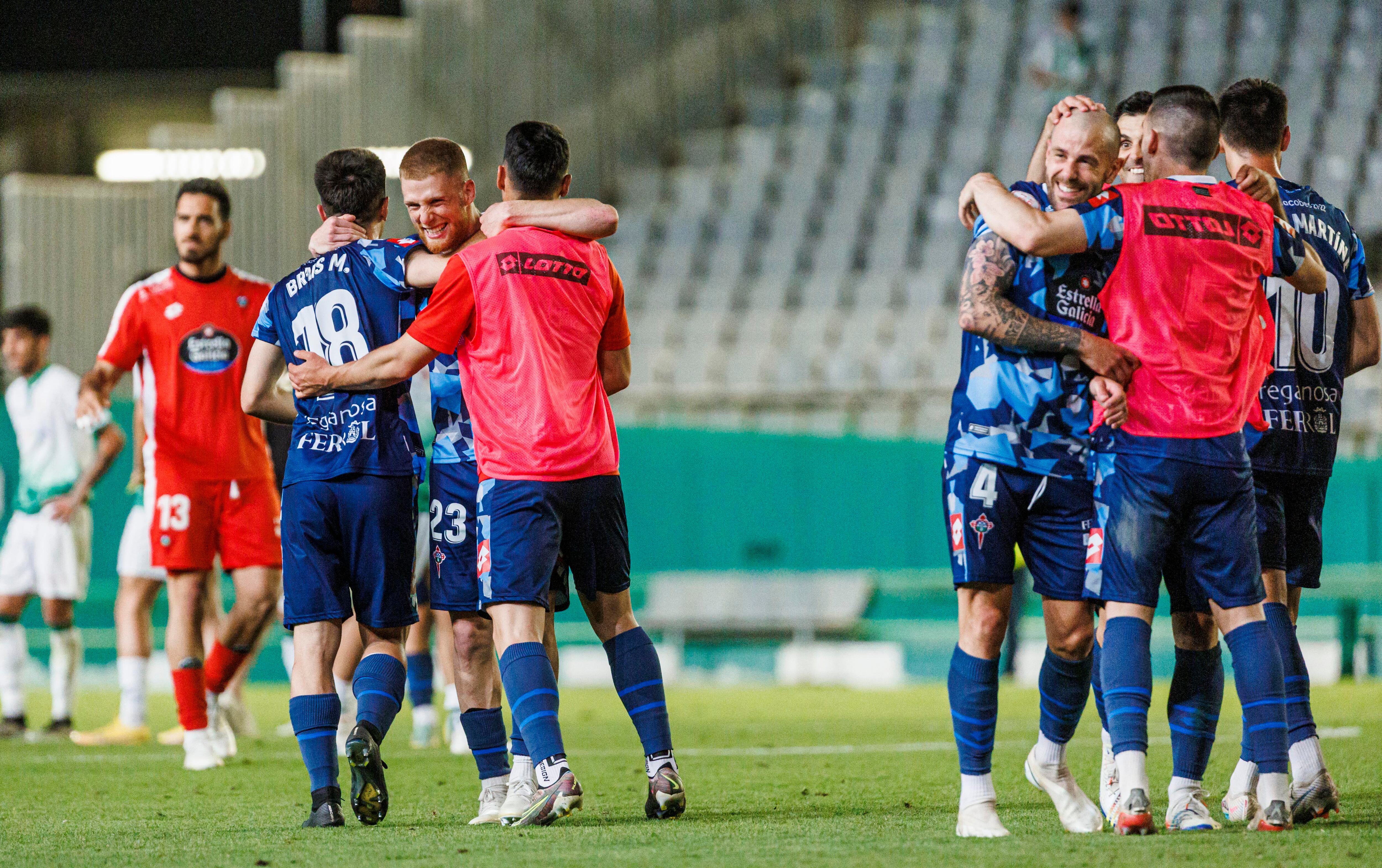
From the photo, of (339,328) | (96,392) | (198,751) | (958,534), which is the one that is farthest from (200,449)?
(958,534)

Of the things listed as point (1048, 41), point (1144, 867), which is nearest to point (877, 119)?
point (1048, 41)

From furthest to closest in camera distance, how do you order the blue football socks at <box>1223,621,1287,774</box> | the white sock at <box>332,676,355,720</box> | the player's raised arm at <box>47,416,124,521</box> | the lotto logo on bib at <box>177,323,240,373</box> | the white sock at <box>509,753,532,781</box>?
the player's raised arm at <box>47,416,124,521</box>, the white sock at <box>332,676,355,720</box>, the lotto logo on bib at <box>177,323,240,373</box>, the white sock at <box>509,753,532,781</box>, the blue football socks at <box>1223,621,1287,774</box>

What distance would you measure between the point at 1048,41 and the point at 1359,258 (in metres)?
13.8

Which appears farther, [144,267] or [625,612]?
[144,267]

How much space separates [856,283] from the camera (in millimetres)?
17750

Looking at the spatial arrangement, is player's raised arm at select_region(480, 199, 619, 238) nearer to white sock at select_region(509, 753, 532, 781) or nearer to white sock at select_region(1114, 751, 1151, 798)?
white sock at select_region(509, 753, 532, 781)

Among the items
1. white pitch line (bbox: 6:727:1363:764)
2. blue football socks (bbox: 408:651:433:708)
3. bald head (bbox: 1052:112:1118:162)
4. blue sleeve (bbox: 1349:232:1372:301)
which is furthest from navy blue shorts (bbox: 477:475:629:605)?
blue football socks (bbox: 408:651:433:708)

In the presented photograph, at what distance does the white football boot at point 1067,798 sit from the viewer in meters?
4.54

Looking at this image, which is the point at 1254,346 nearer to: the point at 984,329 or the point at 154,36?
the point at 984,329

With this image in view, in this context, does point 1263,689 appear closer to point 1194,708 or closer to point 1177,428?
point 1194,708

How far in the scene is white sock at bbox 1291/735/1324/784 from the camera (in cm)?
486

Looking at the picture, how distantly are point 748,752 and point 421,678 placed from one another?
5.56 feet

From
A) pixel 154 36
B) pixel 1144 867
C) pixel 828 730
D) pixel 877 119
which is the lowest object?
pixel 828 730

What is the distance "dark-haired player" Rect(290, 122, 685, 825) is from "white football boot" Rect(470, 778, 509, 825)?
0.20 meters
